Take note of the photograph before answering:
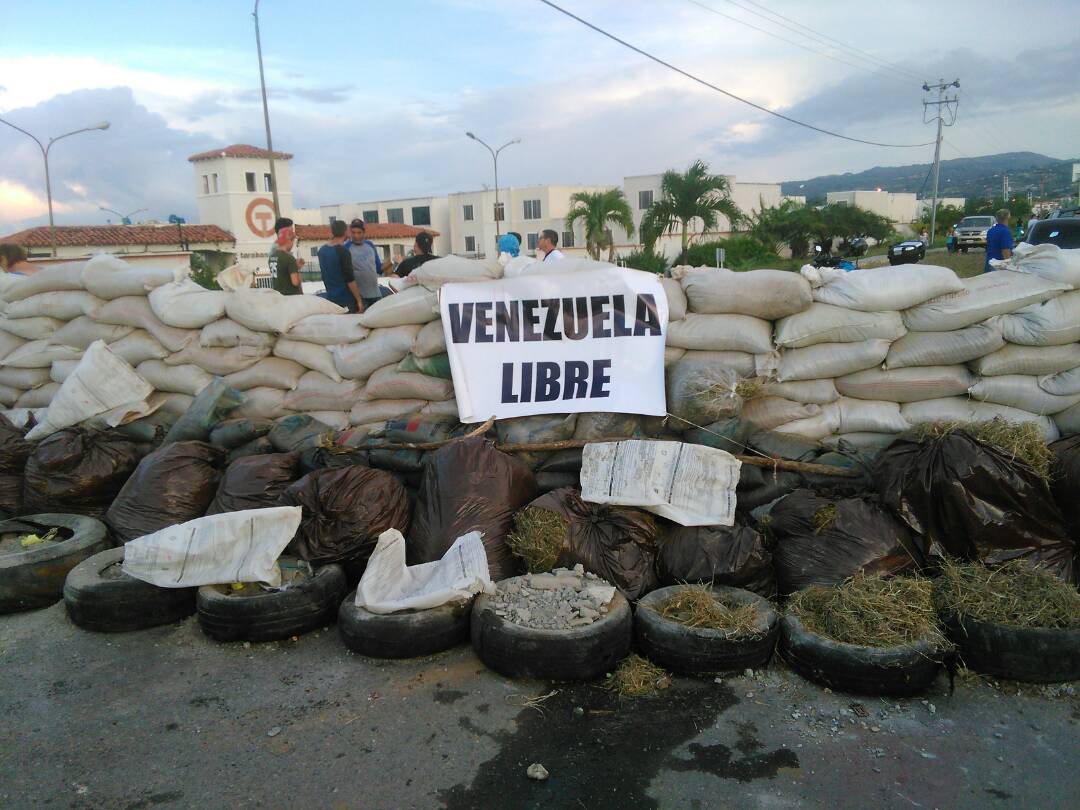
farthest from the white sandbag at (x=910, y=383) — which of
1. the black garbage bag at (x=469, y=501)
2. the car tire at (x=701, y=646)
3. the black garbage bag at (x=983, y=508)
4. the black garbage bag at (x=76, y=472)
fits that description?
the black garbage bag at (x=76, y=472)

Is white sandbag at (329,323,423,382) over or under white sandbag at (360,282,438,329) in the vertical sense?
under

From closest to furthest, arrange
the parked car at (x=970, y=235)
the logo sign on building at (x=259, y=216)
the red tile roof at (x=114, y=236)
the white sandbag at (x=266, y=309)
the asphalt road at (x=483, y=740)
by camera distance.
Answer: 1. the asphalt road at (x=483, y=740)
2. the white sandbag at (x=266, y=309)
3. the parked car at (x=970, y=235)
4. the red tile roof at (x=114, y=236)
5. the logo sign on building at (x=259, y=216)

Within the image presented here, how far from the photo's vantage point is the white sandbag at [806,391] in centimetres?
448

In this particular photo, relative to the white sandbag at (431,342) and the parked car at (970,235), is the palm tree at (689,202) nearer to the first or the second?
the parked car at (970,235)

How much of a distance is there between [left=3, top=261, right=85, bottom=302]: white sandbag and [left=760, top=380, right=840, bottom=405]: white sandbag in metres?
5.05

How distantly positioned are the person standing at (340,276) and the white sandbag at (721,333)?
117 inches

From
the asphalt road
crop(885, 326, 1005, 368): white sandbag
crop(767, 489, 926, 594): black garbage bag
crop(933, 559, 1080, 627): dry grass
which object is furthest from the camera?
crop(885, 326, 1005, 368): white sandbag

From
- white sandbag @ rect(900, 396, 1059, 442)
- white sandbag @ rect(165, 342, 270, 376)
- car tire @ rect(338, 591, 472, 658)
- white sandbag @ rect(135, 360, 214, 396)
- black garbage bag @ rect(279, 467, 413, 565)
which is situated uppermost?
white sandbag @ rect(165, 342, 270, 376)

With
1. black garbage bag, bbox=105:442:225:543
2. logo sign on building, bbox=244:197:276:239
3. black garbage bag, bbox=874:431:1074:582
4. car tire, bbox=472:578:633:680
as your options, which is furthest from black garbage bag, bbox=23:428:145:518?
logo sign on building, bbox=244:197:276:239

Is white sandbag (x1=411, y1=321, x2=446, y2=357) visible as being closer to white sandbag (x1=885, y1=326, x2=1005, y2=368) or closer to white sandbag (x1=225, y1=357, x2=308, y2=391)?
white sandbag (x1=225, y1=357, x2=308, y2=391)

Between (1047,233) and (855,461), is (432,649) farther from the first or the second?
(1047,233)

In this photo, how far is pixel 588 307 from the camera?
186 inches

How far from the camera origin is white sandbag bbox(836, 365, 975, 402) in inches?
172

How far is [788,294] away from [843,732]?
95.4 inches
